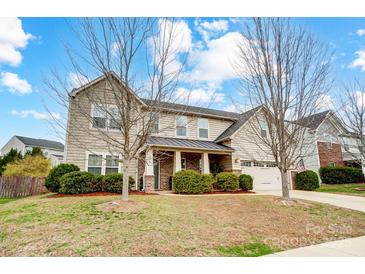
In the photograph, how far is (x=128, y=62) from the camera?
24.4 feet

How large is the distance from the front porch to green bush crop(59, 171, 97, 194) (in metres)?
2.75

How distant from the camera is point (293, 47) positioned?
29.5 feet

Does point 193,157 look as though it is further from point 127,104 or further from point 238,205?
point 127,104

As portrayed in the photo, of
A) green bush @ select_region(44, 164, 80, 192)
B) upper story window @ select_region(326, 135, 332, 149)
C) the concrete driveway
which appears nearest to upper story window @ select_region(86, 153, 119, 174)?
green bush @ select_region(44, 164, 80, 192)

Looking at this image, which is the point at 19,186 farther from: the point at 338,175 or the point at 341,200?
the point at 338,175

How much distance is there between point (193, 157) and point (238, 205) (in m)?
7.68

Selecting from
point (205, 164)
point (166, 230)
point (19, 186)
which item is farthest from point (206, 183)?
point (19, 186)

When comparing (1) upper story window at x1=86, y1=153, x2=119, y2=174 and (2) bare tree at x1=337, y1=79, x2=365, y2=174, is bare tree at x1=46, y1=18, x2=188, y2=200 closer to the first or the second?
(1) upper story window at x1=86, y1=153, x2=119, y2=174

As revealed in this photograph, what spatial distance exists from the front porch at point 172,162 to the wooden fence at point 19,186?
5643mm

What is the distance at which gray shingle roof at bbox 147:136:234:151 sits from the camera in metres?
13.6

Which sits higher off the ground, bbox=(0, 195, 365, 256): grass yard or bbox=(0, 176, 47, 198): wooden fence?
bbox=(0, 176, 47, 198): wooden fence

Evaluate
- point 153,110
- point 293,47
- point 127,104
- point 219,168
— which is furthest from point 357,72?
point 127,104

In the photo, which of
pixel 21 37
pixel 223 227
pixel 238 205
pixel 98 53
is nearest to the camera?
pixel 223 227

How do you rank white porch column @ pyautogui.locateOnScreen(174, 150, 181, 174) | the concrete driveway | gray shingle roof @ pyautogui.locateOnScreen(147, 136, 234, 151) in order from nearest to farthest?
the concrete driveway < gray shingle roof @ pyautogui.locateOnScreen(147, 136, 234, 151) < white porch column @ pyautogui.locateOnScreen(174, 150, 181, 174)
